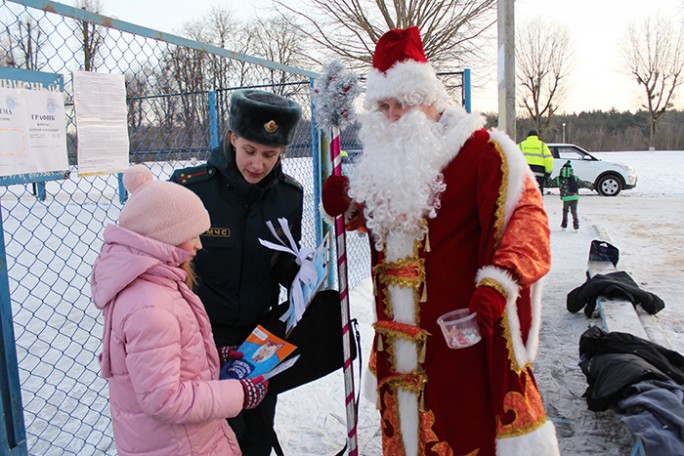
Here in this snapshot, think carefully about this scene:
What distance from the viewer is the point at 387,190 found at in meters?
2.04

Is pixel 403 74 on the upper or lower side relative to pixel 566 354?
upper

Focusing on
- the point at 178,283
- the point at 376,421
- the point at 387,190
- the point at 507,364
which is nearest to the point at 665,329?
the point at 376,421

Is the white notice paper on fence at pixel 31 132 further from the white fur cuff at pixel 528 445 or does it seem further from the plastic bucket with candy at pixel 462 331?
the white fur cuff at pixel 528 445

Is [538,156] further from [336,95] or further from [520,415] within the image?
[520,415]

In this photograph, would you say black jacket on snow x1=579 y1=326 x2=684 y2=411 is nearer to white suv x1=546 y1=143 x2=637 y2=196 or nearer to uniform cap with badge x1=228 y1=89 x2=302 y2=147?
uniform cap with badge x1=228 y1=89 x2=302 y2=147

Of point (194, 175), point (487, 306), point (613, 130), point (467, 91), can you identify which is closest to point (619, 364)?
point (487, 306)

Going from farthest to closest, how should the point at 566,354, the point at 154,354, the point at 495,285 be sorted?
the point at 566,354 < the point at 495,285 < the point at 154,354

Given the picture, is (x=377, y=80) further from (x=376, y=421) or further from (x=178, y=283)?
(x=376, y=421)

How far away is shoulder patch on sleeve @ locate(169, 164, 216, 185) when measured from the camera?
2199 millimetres

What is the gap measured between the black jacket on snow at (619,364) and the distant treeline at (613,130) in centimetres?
3438

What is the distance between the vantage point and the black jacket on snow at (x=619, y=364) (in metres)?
2.93

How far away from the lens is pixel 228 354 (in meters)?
2.06

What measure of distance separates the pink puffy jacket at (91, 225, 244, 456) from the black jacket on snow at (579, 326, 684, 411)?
90.8 inches

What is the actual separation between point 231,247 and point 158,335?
714 mm
